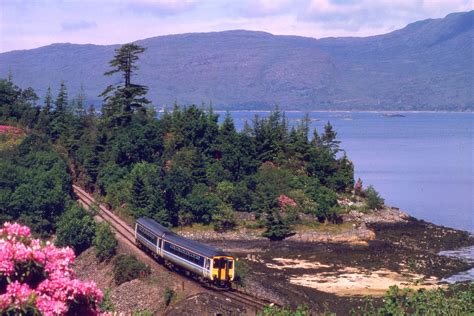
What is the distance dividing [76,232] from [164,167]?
61.3 ft

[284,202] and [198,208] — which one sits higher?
[284,202]

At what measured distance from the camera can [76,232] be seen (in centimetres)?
4303

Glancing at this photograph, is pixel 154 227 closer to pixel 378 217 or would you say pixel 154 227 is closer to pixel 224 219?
pixel 224 219

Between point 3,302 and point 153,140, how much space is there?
53.5m

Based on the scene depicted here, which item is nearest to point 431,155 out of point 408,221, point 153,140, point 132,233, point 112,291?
point 408,221

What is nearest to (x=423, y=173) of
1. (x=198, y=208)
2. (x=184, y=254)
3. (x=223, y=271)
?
(x=198, y=208)

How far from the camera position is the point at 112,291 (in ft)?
114

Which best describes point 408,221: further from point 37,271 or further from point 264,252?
point 37,271

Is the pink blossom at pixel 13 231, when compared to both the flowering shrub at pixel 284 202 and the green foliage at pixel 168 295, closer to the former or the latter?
the green foliage at pixel 168 295

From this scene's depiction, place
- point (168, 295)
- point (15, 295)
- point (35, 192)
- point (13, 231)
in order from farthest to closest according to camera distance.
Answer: point (35, 192) < point (168, 295) < point (13, 231) < point (15, 295)

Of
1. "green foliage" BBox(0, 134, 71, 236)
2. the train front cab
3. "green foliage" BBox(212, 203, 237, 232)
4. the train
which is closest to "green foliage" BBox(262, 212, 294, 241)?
"green foliage" BBox(212, 203, 237, 232)

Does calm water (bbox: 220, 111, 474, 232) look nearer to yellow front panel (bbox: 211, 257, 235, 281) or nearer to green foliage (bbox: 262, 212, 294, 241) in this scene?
green foliage (bbox: 262, 212, 294, 241)

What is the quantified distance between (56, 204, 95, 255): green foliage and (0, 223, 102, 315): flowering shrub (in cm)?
3419

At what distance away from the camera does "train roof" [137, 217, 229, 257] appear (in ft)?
105
